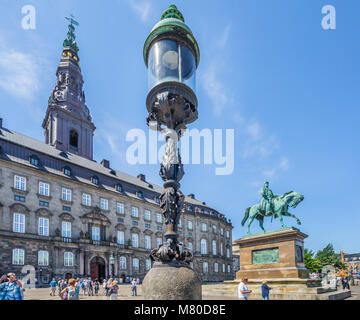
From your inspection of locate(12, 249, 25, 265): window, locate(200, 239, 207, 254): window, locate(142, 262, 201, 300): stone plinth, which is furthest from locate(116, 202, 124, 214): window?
locate(142, 262, 201, 300): stone plinth

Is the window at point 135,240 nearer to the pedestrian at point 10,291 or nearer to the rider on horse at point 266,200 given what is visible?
the rider on horse at point 266,200

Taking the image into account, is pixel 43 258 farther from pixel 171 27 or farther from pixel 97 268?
pixel 171 27

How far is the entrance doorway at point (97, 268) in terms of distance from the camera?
133 ft

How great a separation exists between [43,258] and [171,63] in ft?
115

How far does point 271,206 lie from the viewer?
21688mm

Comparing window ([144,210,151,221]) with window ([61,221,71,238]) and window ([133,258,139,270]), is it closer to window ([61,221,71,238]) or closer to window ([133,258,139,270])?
window ([133,258,139,270])

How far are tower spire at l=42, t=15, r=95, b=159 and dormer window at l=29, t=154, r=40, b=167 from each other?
15.9 m

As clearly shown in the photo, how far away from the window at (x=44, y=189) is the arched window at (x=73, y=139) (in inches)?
859

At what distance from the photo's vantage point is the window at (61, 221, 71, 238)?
3834 cm

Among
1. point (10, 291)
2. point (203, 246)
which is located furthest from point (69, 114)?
point (10, 291)

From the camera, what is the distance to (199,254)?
2403 inches

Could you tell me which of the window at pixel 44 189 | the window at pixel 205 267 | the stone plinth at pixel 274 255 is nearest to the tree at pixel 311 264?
the window at pixel 205 267
